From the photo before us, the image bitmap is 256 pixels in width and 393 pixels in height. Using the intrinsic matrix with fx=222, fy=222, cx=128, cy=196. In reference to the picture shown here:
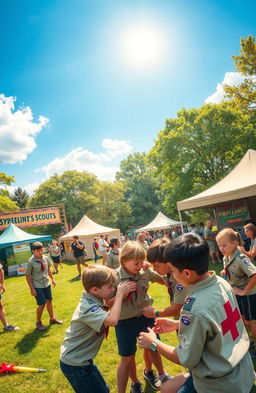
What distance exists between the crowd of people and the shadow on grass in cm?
264

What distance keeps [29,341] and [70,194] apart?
128 ft

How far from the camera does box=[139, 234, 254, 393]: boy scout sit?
1.24 meters

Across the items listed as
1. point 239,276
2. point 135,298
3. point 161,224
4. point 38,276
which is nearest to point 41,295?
point 38,276

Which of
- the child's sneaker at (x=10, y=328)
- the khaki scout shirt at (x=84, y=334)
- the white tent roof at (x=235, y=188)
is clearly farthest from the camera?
the white tent roof at (x=235, y=188)

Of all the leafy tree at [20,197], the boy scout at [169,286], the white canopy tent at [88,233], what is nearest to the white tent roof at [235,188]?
the boy scout at [169,286]

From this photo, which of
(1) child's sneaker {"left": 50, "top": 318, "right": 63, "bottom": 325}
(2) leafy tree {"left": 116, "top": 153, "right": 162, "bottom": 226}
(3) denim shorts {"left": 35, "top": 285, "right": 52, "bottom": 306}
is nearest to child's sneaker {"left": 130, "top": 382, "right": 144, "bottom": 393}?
(3) denim shorts {"left": 35, "top": 285, "right": 52, "bottom": 306}

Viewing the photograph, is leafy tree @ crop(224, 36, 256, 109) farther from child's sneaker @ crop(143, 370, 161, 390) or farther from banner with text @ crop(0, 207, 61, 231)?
banner with text @ crop(0, 207, 61, 231)

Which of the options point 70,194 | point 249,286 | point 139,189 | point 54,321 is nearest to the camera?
point 249,286

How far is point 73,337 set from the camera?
76.7 inches

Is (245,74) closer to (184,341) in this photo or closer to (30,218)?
(184,341)

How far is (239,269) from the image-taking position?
2.87 meters

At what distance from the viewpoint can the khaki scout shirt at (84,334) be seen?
1.85 metres

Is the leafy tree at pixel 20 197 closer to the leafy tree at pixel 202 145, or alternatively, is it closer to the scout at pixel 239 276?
the leafy tree at pixel 202 145

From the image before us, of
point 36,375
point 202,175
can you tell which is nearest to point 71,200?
point 202,175
